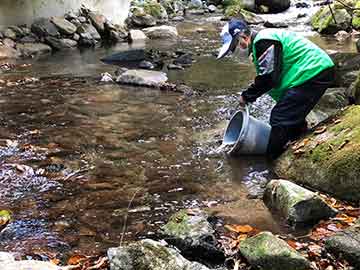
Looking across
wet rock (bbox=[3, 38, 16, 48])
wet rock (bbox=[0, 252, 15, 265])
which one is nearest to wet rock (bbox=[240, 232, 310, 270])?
wet rock (bbox=[0, 252, 15, 265])

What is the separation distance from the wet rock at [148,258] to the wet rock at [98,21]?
14099 millimetres

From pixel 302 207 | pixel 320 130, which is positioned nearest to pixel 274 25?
pixel 320 130

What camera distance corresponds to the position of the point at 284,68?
18.2 feet

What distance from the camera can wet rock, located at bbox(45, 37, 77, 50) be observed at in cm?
1457

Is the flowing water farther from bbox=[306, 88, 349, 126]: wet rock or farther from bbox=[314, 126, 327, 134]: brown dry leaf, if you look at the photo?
bbox=[306, 88, 349, 126]: wet rock

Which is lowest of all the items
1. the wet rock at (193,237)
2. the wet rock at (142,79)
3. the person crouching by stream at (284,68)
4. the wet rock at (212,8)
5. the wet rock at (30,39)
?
the wet rock at (212,8)

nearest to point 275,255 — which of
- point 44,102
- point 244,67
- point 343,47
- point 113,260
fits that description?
point 113,260

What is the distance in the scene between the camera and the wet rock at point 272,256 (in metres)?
3.38

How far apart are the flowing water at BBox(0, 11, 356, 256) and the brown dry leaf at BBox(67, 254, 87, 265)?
9cm

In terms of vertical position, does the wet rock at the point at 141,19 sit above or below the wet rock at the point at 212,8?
above

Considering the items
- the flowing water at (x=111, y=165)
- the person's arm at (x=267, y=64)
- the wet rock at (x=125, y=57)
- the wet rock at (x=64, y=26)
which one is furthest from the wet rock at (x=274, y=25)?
the person's arm at (x=267, y=64)

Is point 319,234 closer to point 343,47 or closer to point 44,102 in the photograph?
point 44,102

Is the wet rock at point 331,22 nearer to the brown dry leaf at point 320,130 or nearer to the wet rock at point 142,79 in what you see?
the wet rock at point 142,79

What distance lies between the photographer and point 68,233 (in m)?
4.11
